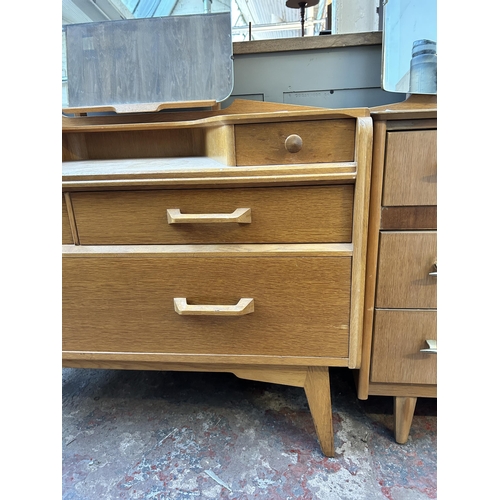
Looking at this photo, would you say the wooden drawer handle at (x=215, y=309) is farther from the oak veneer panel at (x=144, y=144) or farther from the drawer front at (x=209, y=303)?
the oak veneer panel at (x=144, y=144)

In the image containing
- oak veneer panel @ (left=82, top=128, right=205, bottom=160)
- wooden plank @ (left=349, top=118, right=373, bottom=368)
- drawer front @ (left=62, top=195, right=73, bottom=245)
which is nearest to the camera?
A: wooden plank @ (left=349, top=118, right=373, bottom=368)

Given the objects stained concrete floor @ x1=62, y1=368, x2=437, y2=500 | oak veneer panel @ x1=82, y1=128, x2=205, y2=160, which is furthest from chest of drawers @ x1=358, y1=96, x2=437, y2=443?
oak veneer panel @ x1=82, y1=128, x2=205, y2=160

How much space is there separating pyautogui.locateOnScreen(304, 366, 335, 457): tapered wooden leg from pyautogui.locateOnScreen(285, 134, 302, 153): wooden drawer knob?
45 centimetres

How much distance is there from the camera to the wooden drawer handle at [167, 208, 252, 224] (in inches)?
23.2

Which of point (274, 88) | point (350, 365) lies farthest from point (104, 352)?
point (274, 88)

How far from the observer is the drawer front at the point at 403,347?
0.64 metres

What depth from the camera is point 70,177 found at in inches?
24.7

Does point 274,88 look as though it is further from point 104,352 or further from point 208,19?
point 104,352

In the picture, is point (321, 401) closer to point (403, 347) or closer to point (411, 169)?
point (403, 347)

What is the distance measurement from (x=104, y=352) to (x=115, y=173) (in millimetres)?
398

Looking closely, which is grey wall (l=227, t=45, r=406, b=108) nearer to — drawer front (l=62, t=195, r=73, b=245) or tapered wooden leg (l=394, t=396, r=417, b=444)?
drawer front (l=62, t=195, r=73, b=245)

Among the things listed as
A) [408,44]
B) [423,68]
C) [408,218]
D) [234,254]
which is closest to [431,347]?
[408,218]

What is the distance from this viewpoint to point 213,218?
592 mm

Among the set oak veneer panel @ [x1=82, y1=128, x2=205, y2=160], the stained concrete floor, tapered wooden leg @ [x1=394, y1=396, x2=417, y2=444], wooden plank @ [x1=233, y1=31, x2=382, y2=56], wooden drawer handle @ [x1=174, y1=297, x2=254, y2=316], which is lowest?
the stained concrete floor
